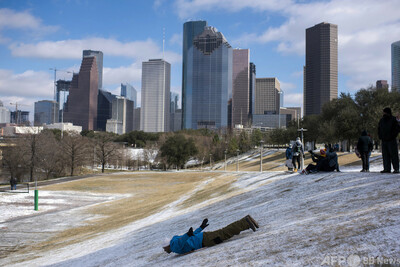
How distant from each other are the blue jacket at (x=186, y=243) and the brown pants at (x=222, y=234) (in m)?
0.18

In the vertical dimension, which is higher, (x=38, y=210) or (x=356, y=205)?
(x=356, y=205)

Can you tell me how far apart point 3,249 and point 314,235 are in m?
16.4

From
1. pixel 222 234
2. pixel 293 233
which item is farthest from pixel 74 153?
pixel 293 233

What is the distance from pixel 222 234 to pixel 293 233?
215 centimetres

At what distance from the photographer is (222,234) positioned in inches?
391

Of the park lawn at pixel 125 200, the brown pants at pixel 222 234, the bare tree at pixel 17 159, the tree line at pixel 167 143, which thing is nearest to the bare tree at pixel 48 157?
the tree line at pixel 167 143

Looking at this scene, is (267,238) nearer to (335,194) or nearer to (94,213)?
(335,194)

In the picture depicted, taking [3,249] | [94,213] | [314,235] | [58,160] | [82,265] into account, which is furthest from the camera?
[58,160]

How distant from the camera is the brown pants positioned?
9.83 meters

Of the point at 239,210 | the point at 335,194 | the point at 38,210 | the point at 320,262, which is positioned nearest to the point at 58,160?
the point at 38,210

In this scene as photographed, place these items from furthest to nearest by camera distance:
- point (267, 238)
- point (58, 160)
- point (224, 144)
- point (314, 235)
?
point (224, 144) → point (58, 160) → point (267, 238) → point (314, 235)

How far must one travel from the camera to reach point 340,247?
7137mm

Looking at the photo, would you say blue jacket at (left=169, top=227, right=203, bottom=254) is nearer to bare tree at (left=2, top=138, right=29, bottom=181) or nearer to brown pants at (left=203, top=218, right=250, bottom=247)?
brown pants at (left=203, top=218, right=250, bottom=247)

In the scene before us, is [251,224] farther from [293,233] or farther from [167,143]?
[167,143]
